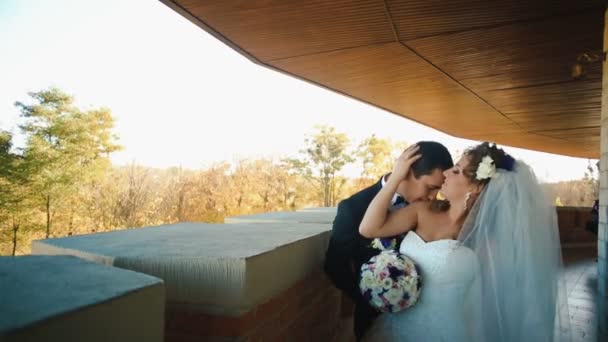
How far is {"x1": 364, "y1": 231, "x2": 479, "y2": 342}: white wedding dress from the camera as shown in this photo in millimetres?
2207

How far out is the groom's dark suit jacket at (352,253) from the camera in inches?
90.7

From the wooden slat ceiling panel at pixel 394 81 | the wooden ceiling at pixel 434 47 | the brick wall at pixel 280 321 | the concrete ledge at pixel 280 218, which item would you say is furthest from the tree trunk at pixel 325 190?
the brick wall at pixel 280 321

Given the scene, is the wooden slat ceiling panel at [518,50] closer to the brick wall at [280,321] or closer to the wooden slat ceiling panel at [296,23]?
the wooden slat ceiling panel at [296,23]

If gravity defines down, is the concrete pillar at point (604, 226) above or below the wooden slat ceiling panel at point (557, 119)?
below

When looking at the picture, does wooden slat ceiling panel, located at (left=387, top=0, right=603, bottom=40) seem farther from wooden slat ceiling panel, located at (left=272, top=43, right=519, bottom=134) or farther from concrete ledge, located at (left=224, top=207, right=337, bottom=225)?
concrete ledge, located at (left=224, top=207, right=337, bottom=225)

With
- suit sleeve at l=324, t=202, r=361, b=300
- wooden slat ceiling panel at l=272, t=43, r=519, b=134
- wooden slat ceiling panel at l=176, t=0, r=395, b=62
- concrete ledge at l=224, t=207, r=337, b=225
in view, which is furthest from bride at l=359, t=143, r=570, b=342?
wooden slat ceiling panel at l=272, t=43, r=519, b=134

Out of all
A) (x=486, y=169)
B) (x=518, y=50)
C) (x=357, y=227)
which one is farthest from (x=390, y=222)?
(x=518, y=50)

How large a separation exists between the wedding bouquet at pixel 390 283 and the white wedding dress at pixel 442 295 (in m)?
0.10

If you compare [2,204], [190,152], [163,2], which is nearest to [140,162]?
[190,152]

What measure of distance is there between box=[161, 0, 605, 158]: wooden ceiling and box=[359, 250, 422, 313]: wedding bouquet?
305 centimetres

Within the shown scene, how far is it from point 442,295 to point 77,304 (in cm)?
203

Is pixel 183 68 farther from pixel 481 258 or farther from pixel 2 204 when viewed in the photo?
pixel 481 258

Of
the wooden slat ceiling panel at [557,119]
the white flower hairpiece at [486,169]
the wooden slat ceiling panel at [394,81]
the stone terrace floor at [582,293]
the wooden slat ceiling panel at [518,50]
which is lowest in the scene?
the stone terrace floor at [582,293]

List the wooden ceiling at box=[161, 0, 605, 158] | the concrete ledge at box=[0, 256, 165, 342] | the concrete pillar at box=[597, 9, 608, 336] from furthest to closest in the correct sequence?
the wooden ceiling at box=[161, 0, 605, 158], the concrete pillar at box=[597, 9, 608, 336], the concrete ledge at box=[0, 256, 165, 342]
